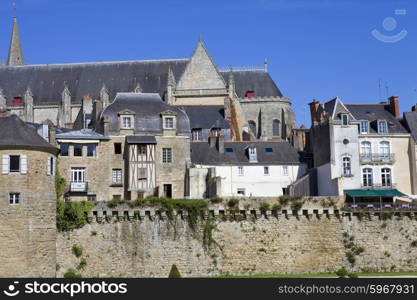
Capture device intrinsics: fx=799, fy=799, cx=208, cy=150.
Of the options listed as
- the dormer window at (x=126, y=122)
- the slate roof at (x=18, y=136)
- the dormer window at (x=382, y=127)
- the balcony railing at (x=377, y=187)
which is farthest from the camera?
the dormer window at (x=382, y=127)

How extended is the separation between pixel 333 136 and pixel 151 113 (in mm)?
11087

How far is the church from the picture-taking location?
62.8m

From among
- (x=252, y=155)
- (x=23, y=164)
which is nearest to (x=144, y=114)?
(x=252, y=155)

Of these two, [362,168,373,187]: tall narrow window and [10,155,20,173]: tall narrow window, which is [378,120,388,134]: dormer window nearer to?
[362,168,373,187]: tall narrow window

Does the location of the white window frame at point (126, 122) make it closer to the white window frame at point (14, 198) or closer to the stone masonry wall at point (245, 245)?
the stone masonry wall at point (245, 245)

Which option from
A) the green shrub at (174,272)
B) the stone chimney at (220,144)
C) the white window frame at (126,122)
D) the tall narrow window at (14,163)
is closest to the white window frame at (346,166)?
the stone chimney at (220,144)

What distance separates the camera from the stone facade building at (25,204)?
111 feet

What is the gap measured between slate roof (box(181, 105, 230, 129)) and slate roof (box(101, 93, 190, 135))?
7.03 metres

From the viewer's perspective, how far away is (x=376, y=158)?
48.9 m

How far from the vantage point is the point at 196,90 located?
62750mm

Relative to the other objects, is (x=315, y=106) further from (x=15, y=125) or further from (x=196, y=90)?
(x=15, y=125)

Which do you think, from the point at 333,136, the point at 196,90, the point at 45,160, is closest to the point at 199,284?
the point at 45,160

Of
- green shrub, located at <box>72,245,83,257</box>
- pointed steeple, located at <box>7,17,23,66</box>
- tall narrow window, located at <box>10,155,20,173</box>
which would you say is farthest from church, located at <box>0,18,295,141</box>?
tall narrow window, located at <box>10,155,20,173</box>

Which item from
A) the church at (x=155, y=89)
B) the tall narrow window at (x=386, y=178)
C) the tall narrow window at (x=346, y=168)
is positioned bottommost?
the tall narrow window at (x=386, y=178)
